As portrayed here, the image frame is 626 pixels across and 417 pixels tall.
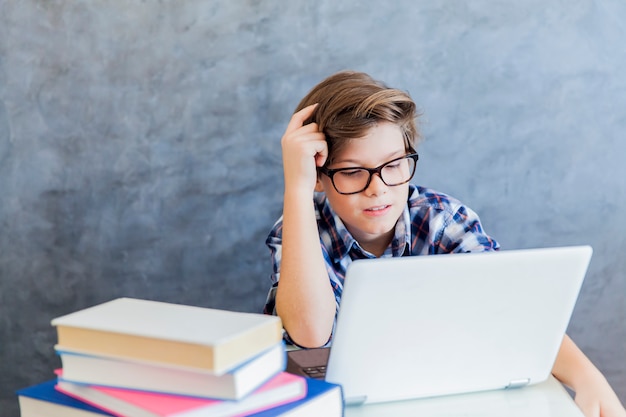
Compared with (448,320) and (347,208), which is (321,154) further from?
(448,320)

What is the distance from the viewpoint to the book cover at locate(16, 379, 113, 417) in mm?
792

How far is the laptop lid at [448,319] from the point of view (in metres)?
0.92

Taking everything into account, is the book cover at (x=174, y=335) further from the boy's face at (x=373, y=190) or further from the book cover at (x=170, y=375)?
the boy's face at (x=373, y=190)

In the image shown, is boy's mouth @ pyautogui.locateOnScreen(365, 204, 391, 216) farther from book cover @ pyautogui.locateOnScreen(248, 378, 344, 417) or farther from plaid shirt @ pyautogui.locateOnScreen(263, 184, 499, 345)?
book cover @ pyautogui.locateOnScreen(248, 378, 344, 417)

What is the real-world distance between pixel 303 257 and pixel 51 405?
23.1 inches

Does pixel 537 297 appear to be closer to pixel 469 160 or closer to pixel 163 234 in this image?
pixel 469 160

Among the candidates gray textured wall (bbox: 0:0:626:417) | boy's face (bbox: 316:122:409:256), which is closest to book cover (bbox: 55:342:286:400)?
boy's face (bbox: 316:122:409:256)

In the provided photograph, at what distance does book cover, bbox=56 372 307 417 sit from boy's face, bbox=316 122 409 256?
0.62m

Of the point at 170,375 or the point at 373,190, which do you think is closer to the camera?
the point at 170,375

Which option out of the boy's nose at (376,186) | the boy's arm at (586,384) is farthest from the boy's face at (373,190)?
the boy's arm at (586,384)

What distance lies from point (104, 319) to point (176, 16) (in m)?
1.13

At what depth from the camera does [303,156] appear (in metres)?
1.36

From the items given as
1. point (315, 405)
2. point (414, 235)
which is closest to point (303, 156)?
point (414, 235)

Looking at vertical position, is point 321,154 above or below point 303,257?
above
